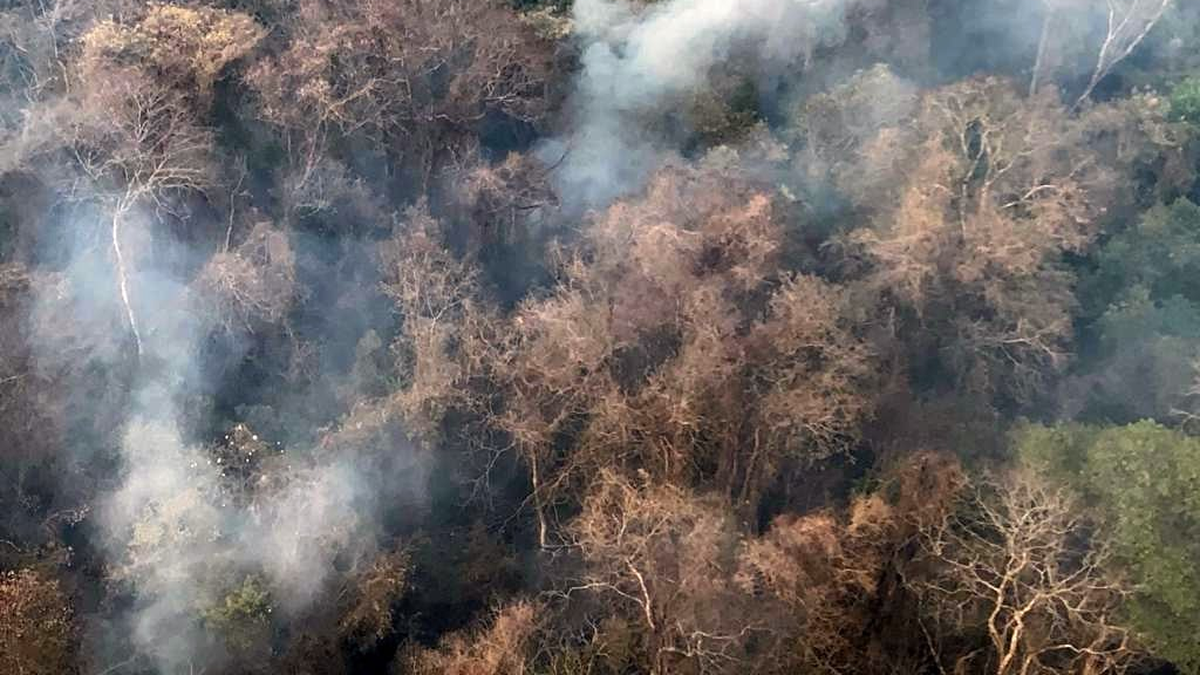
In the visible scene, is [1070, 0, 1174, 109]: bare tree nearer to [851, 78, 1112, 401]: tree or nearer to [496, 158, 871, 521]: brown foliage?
[851, 78, 1112, 401]: tree

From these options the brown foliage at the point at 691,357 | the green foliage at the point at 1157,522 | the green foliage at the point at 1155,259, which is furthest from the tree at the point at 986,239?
the green foliage at the point at 1157,522

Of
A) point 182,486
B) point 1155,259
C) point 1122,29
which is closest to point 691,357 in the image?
point 182,486

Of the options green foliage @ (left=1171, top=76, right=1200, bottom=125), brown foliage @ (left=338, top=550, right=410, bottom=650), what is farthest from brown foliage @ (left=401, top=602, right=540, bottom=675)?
green foliage @ (left=1171, top=76, right=1200, bottom=125)

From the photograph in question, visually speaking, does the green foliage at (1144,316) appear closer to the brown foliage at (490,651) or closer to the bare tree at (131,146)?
the brown foliage at (490,651)

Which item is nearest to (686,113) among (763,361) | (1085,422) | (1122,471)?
(763,361)

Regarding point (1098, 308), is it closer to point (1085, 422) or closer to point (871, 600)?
point (1085, 422)

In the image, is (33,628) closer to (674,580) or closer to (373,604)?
(373,604)
